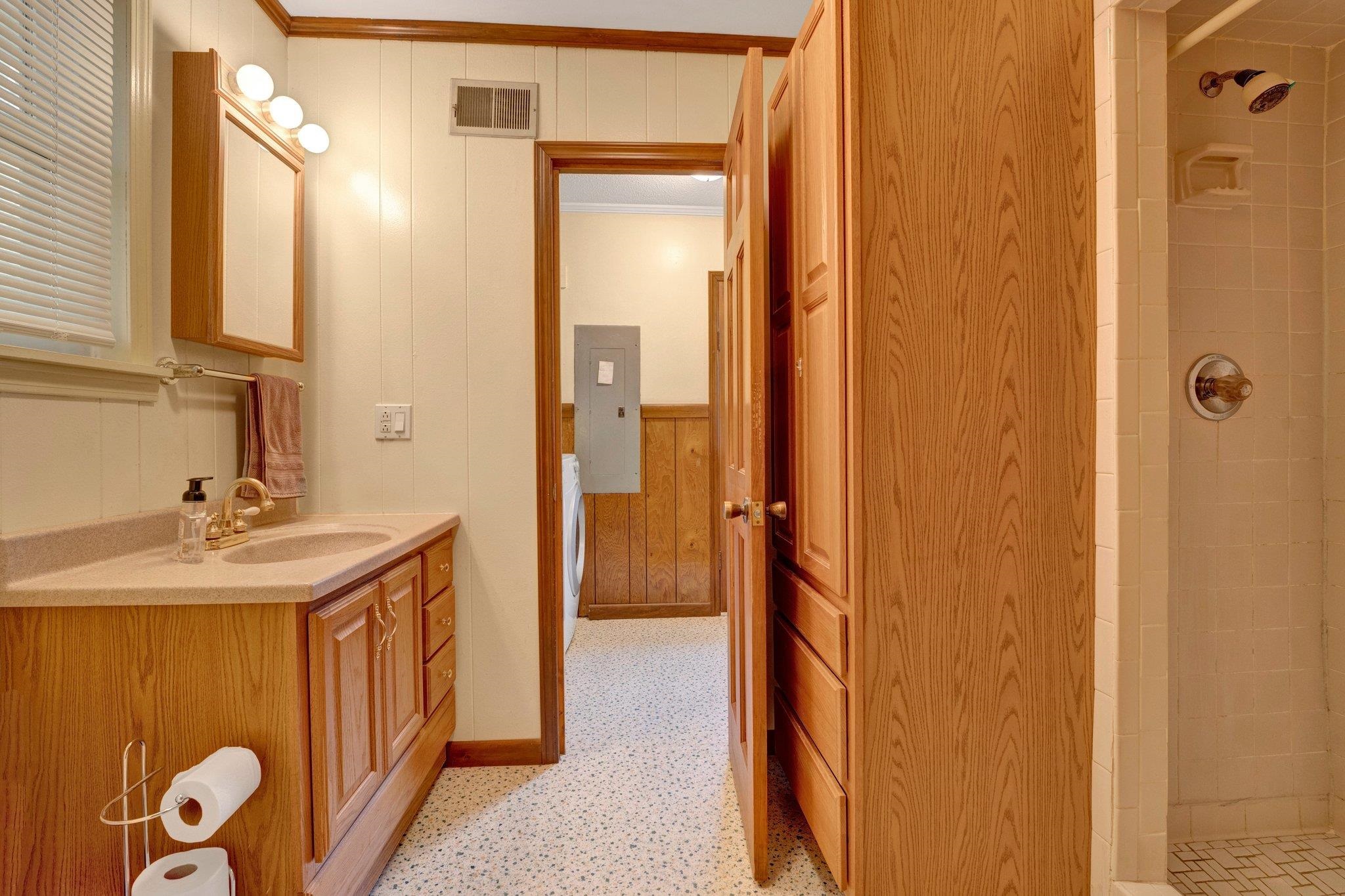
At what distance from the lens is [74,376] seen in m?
1.16

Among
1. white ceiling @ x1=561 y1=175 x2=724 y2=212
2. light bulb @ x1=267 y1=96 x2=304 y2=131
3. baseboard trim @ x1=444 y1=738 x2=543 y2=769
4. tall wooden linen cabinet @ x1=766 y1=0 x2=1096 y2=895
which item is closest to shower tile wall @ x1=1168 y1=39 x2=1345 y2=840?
tall wooden linen cabinet @ x1=766 y1=0 x2=1096 y2=895

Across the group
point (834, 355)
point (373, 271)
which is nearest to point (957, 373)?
point (834, 355)

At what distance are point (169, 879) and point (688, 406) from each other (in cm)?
281

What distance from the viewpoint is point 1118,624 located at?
1.12 metres

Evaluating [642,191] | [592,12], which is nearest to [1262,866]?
[592,12]

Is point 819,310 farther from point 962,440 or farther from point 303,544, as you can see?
point 303,544

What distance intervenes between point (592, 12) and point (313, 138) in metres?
1.00

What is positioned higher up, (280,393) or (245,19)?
(245,19)

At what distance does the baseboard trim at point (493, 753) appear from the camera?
1.91 meters

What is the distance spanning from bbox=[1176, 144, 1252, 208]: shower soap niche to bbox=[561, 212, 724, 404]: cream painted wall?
2.34m

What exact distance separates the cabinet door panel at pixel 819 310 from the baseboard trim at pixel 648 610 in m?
2.07

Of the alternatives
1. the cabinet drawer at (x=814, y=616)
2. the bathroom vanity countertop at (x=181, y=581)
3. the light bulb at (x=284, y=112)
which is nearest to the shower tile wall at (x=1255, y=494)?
the cabinet drawer at (x=814, y=616)

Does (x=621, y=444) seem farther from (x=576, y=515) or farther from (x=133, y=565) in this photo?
(x=133, y=565)

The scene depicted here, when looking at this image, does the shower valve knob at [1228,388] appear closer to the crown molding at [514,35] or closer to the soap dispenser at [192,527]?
the crown molding at [514,35]
